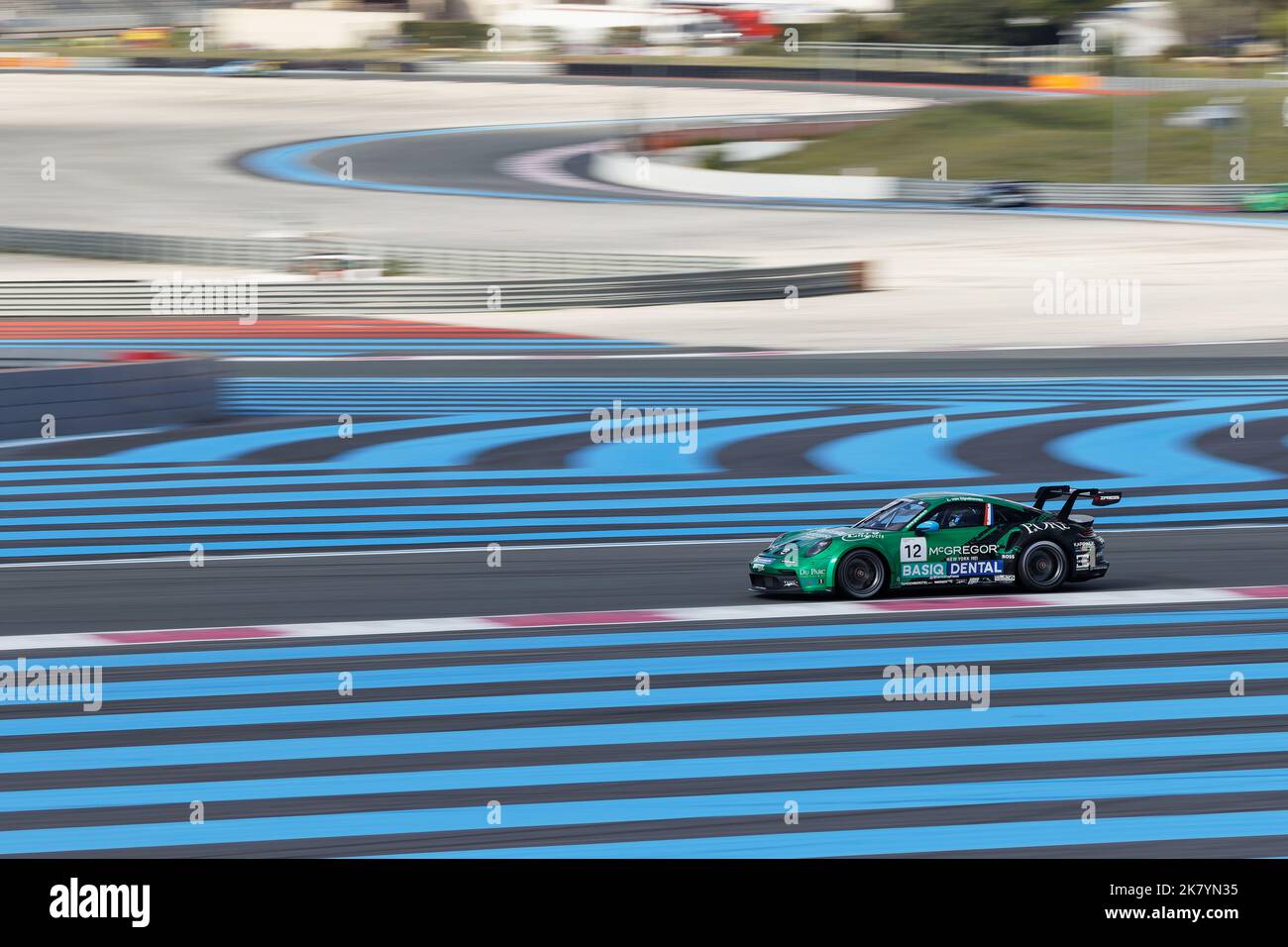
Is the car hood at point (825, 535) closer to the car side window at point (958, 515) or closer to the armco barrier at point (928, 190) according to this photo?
the car side window at point (958, 515)

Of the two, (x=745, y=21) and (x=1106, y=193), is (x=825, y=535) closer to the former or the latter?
(x=1106, y=193)

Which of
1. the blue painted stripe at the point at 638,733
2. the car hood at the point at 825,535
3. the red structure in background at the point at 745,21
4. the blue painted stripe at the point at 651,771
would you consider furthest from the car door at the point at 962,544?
the red structure in background at the point at 745,21

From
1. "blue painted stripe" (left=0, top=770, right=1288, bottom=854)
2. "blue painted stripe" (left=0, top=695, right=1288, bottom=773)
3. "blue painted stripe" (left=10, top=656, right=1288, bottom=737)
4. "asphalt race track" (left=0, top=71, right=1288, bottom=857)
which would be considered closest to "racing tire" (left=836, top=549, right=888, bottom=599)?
"asphalt race track" (left=0, top=71, right=1288, bottom=857)

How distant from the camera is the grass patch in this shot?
51.3 m

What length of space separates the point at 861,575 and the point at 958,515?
73 centimetres

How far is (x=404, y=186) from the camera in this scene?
167 feet

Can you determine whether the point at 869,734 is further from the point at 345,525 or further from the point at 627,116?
the point at 627,116

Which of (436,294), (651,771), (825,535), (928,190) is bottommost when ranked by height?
(651,771)

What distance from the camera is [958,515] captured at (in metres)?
12.0

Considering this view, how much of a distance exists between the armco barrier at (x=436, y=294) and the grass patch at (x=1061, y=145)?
2097cm

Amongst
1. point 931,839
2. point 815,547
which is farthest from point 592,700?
point 815,547

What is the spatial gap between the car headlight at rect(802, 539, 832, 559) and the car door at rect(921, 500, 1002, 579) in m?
0.63

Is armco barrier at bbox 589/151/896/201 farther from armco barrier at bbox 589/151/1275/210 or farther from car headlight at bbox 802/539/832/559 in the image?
car headlight at bbox 802/539/832/559
